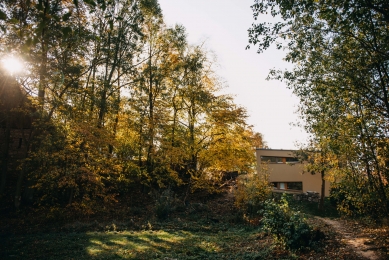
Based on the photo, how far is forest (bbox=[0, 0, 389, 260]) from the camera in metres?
8.24

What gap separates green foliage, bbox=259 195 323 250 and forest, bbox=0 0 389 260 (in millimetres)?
42

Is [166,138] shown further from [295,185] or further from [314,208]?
[295,185]

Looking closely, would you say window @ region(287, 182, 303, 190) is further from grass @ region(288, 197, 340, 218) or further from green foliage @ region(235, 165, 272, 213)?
green foliage @ region(235, 165, 272, 213)

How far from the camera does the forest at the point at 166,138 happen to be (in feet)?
27.0

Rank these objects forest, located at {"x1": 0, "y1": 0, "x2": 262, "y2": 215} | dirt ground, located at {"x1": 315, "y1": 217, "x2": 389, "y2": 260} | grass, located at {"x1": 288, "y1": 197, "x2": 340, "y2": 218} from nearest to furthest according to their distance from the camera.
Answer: dirt ground, located at {"x1": 315, "y1": 217, "x2": 389, "y2": 260}, forest, located at {"x1": 0, "y1": 0, "x2": 262, "y2": 215}, grass, located at {"x1": 288, "y1": 197, "x2": 340, "y2": 218}

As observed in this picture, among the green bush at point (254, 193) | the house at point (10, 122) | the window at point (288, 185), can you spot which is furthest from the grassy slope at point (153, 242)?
the window at point (288, 185)

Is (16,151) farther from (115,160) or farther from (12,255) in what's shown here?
(12,255)

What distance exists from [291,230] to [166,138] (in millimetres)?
13677

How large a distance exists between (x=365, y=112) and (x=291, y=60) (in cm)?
308

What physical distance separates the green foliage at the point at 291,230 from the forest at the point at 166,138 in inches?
1.7

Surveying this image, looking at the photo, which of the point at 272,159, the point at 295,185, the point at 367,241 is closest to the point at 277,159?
the point at 272,159

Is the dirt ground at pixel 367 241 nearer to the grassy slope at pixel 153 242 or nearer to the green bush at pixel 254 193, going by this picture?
the grassy slope at pixel 153 242

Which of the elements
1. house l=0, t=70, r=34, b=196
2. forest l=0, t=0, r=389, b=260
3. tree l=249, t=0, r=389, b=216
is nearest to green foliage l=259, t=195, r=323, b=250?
forest l=0, t=0, r=389, b=260

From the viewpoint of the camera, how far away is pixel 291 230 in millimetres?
8758
